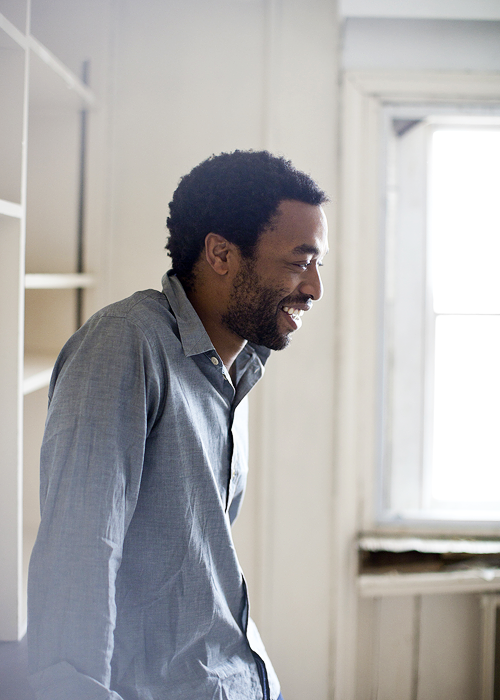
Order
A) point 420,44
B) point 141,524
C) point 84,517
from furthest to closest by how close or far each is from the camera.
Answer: point 420,44, point 141,524, point 84,517

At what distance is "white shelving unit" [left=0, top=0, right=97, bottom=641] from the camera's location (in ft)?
3.67

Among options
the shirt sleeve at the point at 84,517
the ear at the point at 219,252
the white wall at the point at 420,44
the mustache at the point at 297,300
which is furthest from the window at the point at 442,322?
the shirt sleeve at the point at 84,517

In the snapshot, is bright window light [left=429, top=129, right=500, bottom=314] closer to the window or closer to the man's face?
the window

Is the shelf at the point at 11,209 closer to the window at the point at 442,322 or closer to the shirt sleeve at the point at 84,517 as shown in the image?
the shirt sleeve at the point at 84,517

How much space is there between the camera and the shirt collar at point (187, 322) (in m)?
0.87

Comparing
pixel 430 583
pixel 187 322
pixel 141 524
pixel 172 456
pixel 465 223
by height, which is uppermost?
pixel 465 223

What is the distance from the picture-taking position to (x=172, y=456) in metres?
0.81

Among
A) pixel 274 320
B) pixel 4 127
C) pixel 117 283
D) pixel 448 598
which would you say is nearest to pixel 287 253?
pixel 274 320

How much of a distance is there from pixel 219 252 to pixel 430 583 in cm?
121

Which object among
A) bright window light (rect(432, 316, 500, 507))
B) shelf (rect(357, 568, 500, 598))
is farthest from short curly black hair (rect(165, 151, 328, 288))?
shelf (rect(357, 568, 500, 598))

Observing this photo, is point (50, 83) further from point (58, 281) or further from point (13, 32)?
point (58, 281)

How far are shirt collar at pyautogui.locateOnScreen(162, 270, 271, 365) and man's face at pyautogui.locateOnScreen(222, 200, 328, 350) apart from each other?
0.09 meters

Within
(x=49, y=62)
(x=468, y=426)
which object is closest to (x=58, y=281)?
(x=49, y=62)

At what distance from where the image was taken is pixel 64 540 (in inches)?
27.2
